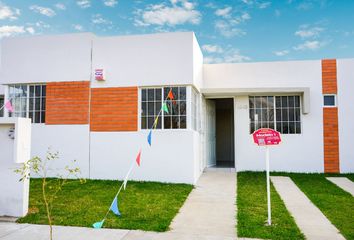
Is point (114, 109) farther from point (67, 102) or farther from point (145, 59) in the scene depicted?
point (145, 59)

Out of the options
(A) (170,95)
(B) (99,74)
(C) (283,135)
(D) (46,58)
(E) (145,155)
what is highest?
(D) (46,58)

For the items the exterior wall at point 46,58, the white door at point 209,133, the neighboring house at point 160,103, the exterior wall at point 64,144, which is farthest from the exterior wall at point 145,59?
the white door at point 209,133

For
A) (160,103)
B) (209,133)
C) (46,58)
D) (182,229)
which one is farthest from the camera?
(209,133)

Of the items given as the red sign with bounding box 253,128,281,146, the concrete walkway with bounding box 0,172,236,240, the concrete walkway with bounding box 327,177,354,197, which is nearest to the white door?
the concrete walkway with bounding box 327,177,354,197

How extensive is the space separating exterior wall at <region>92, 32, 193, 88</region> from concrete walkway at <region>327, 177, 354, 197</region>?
521cm

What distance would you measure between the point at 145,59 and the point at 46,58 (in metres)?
3.38

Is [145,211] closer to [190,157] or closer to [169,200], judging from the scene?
[169,200]

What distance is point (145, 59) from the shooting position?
957 cm

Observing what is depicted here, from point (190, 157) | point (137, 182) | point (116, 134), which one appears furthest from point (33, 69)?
point (190, 157)

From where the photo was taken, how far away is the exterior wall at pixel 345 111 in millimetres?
11219

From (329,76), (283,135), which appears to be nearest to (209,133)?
(283,135)

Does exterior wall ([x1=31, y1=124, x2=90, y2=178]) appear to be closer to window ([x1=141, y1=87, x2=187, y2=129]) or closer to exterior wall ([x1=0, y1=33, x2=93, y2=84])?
exterior wall ([x1=0, y1=33, x2=93, y2=84])

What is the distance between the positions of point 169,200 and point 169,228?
6.14 feet

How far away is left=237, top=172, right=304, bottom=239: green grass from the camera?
16.4 feet
